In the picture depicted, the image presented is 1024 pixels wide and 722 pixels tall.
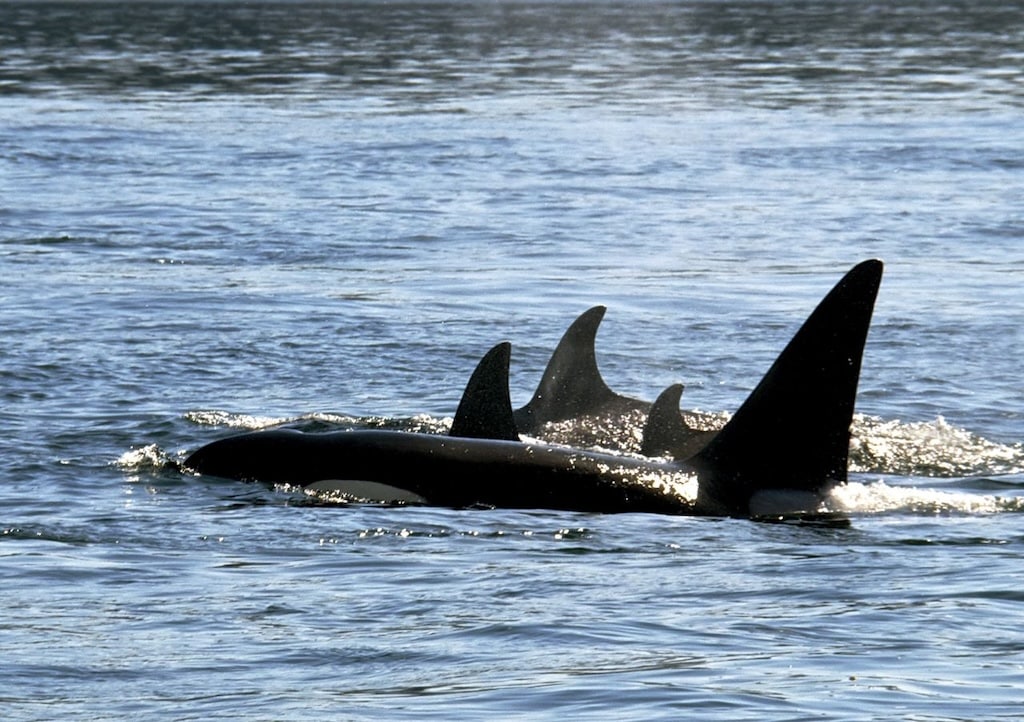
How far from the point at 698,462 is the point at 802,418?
0.60 m

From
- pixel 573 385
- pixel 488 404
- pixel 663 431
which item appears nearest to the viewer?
pixel 488 404

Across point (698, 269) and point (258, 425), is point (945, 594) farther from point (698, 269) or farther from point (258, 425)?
point (698, 269)

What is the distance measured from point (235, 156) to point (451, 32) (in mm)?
55577

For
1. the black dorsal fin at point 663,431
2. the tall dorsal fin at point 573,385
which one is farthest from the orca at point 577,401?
the black dorsal fin at point 663,431

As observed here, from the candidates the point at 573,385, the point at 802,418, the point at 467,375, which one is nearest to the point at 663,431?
the point at 573,385

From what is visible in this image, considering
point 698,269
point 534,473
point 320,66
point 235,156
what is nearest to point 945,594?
point 534,473

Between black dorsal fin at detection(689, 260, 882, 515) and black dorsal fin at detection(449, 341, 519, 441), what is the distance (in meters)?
1.02

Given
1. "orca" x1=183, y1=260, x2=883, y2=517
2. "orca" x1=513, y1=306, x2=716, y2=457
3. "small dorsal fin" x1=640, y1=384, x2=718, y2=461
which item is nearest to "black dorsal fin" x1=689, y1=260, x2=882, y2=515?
"orca" x1=183, y1=260, x2=883, y2=517

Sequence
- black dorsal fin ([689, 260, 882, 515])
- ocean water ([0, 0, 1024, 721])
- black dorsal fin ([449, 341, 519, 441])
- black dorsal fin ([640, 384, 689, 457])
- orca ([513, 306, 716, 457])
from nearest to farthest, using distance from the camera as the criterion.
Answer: ocean water ([0, 0, 1024, 721]), black dorsal fin ([689, 260, 882, 515]), black dorsal fin ([449, 341, 519, 441]), black dorsal fin ([640, 384, 689, 457]), orca ([513, 306, 716, 457])

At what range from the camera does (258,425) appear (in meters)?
13.5

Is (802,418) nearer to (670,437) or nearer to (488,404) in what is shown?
(670,437)

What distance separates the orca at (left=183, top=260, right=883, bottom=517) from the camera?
1064cm

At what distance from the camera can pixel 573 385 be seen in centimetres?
1320

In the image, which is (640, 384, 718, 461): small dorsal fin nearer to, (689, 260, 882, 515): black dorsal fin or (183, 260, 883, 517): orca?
(183, 260, 883, 517): orca
